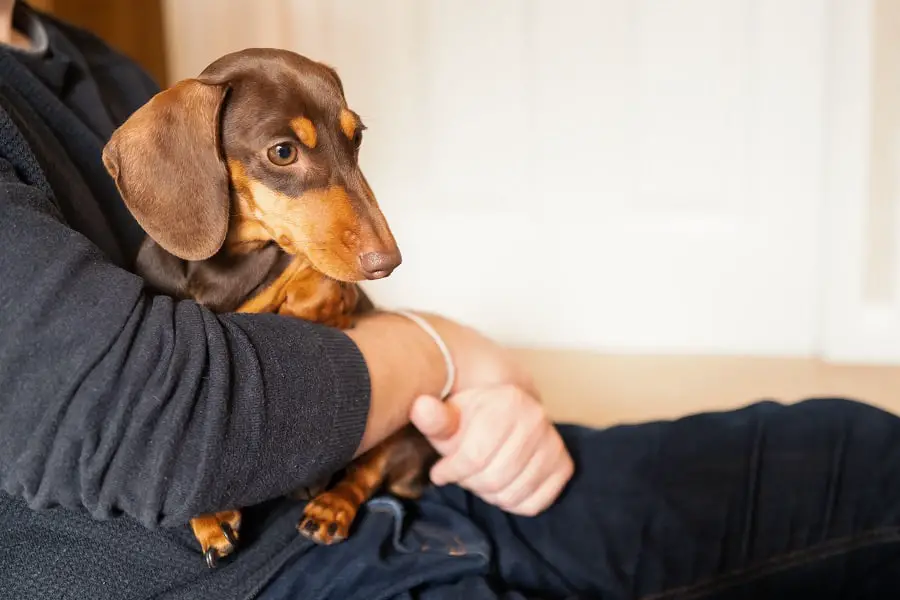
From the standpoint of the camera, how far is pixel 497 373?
46.8 inches

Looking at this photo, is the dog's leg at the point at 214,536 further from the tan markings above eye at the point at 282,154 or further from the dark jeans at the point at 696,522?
→ the tan markings above eye at the point at 282,154

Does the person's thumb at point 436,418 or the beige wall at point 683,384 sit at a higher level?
the person's thumb at point 436,418

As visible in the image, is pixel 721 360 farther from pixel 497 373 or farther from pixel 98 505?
pixel 98 505

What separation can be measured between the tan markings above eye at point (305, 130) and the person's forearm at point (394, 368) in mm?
214

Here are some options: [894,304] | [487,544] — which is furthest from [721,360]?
[487,544]

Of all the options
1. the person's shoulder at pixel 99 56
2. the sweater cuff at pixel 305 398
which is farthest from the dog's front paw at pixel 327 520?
the person's shoulder at pixel 99 56

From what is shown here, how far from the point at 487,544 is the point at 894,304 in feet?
5.20

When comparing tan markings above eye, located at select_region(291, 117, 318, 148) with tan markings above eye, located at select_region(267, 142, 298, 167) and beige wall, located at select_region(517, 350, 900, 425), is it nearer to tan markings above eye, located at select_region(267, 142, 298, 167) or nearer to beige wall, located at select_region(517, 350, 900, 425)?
tan markings above eye, located at select_region(267, 142, 298, 167)

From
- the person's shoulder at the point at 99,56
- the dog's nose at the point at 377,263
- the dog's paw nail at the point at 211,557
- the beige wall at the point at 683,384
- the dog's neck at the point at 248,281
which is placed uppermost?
the person's shoulder at the point at 99,56

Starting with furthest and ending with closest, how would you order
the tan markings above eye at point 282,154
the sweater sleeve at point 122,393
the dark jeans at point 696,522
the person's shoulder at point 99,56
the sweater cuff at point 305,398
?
1. the person's shoulder at point 99,56
2. the dark jeans at point 696,522
3. the tan markings above eye at point 282,154
4. the sweater cuff at point 305,398
5. the sweater sleeve at point 122,393

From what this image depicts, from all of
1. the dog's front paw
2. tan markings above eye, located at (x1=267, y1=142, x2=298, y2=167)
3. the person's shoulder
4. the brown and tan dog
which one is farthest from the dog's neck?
the person's shoulder

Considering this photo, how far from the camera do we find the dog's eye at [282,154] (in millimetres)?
922

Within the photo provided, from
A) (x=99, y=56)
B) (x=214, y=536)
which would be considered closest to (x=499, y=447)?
(x=214, y=536)

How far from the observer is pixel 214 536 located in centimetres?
89
